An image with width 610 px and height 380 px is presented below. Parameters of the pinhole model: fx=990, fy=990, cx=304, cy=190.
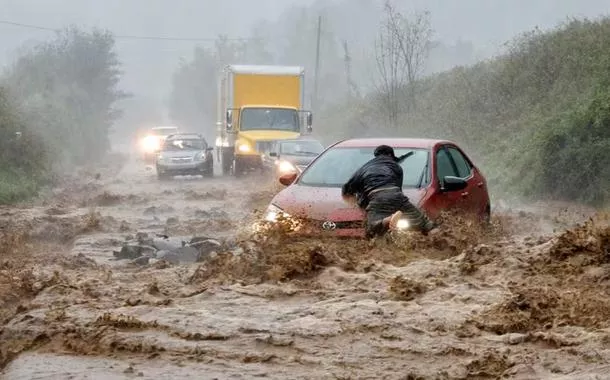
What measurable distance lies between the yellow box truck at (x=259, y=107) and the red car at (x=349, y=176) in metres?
16.9

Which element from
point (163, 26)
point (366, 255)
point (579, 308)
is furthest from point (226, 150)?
point (163, 26)

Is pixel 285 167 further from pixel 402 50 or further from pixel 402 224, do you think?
pixel 402 50

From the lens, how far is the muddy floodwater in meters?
5.71

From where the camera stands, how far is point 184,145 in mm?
32062

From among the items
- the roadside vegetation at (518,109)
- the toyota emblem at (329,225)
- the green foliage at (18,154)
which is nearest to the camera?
the toyota emblem at (329,225)

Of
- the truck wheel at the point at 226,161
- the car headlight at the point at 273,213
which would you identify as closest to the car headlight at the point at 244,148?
the truck wheel at the point at 226,161

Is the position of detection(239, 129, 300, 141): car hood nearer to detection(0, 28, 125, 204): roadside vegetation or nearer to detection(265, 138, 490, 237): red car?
detection(0, 28, 125, 204): roadside vegetation

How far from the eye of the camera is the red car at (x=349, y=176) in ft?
30.8

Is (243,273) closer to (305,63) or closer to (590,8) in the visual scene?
(305,63)

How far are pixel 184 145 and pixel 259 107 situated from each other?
402 centimetres

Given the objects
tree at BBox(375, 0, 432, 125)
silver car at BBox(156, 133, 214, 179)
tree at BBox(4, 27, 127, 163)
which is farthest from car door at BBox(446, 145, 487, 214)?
tree at BBox(4, 27, 127, 163)

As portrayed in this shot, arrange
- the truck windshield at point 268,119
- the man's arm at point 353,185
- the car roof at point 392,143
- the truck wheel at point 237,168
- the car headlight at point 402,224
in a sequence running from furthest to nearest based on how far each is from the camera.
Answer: the truck wheel at point 237,168, the truck windshield at point 268,119, the car roof at point 392,143, the man's arm at point 353,185, the car headlight at point 402,224

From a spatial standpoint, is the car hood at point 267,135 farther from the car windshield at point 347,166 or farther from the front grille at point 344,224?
the front grille at point 344,224

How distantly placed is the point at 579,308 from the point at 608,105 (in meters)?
12.7
